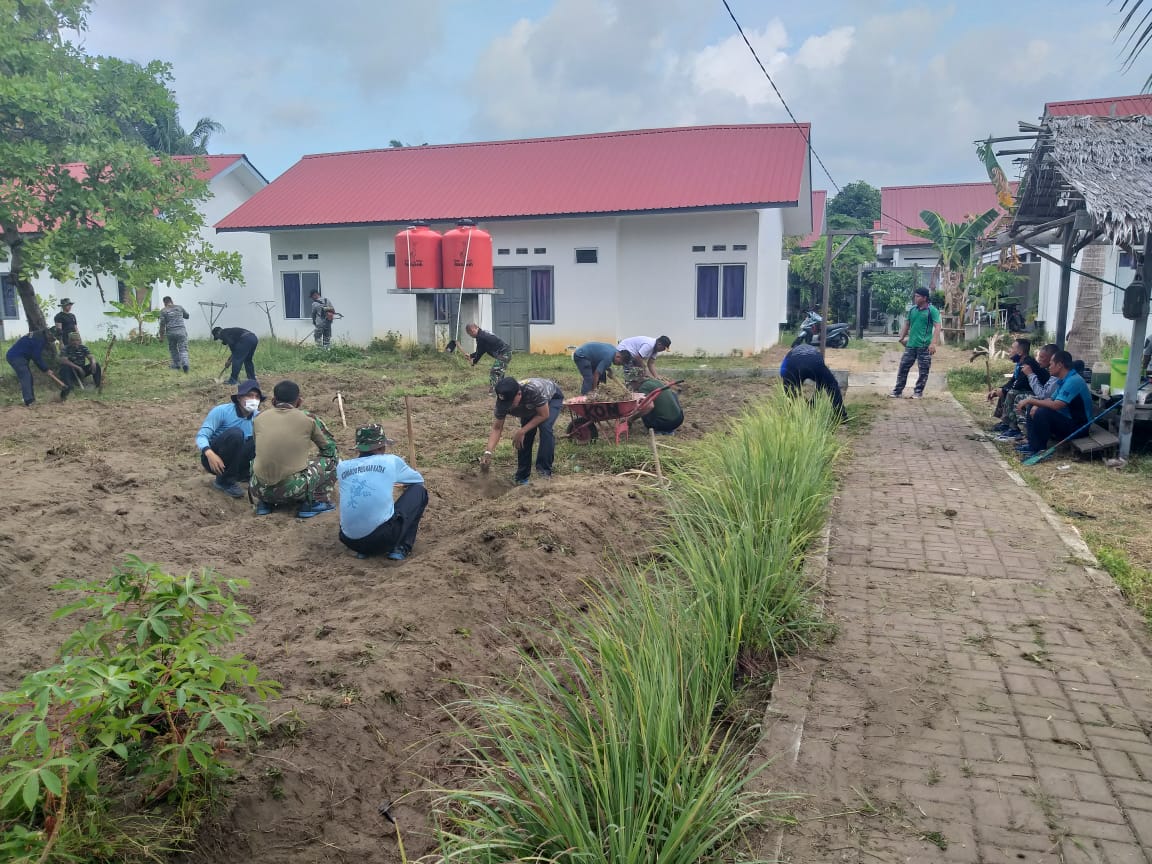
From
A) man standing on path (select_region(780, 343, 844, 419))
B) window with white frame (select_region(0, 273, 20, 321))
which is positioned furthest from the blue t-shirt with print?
window with white frame (select_region(0, 273, 20, 321))

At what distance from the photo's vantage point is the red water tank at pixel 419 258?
16484 millimetres

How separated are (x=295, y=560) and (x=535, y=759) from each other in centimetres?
406

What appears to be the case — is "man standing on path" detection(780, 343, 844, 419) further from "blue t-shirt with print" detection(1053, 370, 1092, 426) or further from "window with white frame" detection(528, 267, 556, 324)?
"window with white frame" detection(528, 267, 556, 324)

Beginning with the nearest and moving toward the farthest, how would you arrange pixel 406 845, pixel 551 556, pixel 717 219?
1. pixel 406 845
2. pixel 551 556
3. pixel 717 219

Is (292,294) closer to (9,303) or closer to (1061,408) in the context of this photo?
(9,303)

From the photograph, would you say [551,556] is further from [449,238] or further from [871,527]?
[449,238]

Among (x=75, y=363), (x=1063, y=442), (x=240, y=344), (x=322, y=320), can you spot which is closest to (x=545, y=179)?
(x=322, y=320)

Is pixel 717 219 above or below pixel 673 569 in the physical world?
above

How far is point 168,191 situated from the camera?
42.8ft

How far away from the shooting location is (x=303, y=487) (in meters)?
7.07

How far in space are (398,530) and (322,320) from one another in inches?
595

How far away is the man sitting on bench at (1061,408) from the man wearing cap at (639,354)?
413 cm

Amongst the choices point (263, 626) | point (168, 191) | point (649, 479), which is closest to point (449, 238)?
point (168, 191)

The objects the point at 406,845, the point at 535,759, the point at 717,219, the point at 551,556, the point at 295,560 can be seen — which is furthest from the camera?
the point at 717,219
